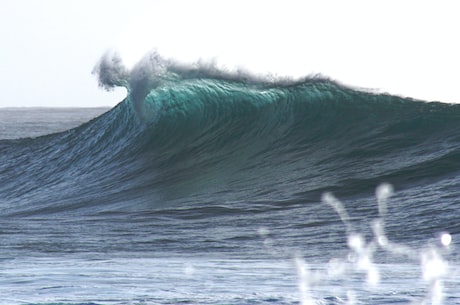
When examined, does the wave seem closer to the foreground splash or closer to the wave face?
the wave face

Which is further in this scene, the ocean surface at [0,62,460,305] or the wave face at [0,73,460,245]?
the wave face at [0,73,460,245]

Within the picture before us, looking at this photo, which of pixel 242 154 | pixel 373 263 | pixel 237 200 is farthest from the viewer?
pixel 242 154

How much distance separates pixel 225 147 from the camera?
1523 cm

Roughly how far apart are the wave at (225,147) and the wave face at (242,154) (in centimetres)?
2

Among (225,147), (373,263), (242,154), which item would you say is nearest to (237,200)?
(242,154)

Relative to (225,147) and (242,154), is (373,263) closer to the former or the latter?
(242,154)

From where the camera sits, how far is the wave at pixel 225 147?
490 inches

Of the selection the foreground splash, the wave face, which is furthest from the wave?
the foreground splash

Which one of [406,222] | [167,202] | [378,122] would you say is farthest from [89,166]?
[406,222]

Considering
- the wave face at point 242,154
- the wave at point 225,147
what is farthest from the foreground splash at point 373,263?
the wave at point 225,147

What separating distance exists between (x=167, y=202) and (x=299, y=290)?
21.0 feet

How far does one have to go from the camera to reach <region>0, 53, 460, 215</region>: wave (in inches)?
490

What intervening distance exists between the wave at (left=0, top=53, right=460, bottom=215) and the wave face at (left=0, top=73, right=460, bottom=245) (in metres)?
0.02

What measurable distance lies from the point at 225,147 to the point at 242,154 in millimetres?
493
